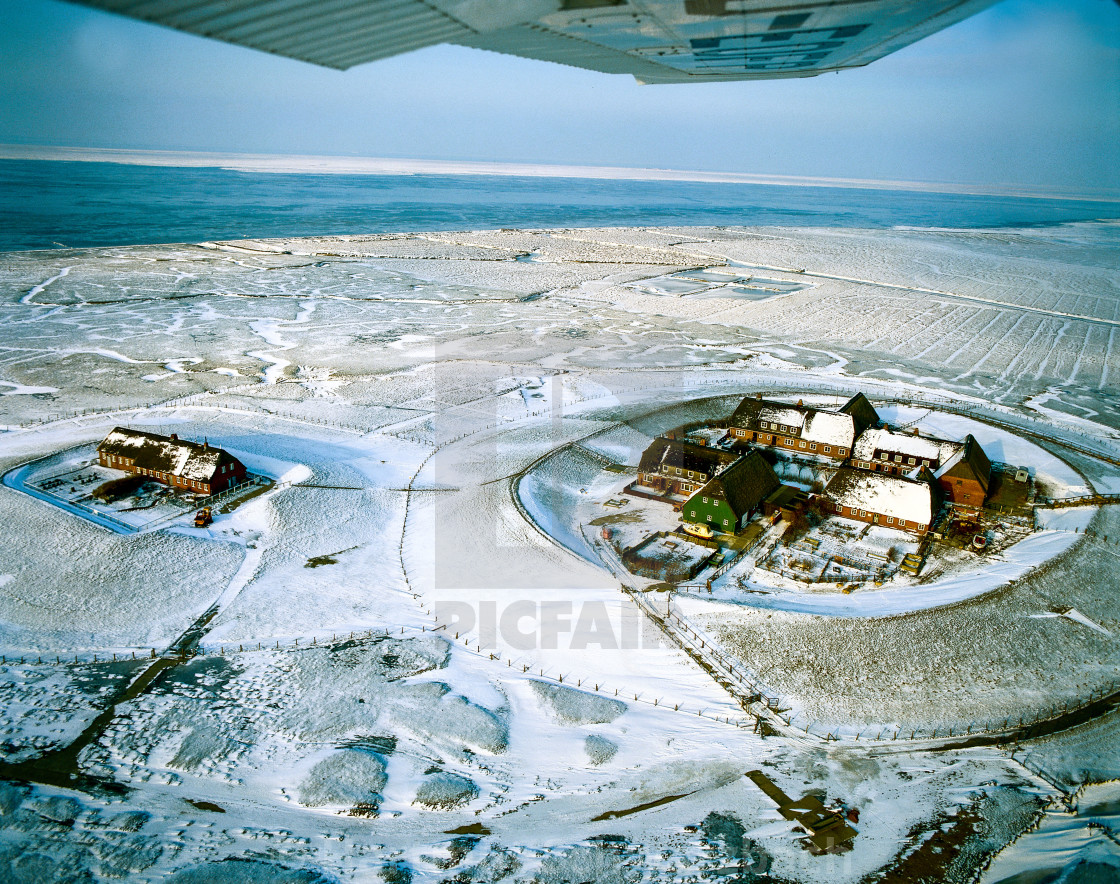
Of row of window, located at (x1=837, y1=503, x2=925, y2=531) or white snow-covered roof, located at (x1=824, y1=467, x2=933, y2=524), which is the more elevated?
white snow-covered roof, located at (x1=824, y1=467, x2=933, y2=524)

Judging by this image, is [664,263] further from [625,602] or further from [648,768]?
[648,768]

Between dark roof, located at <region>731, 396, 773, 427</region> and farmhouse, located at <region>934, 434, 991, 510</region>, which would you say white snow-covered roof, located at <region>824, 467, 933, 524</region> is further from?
dark roof, located at <region>731, 396, 773, 427</region>

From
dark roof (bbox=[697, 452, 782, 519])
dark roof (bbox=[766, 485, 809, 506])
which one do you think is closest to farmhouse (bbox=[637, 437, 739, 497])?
dark roof (bbox=[697, 452, 782, 519])

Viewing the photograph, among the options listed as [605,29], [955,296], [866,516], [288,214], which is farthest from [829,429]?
[288,214]

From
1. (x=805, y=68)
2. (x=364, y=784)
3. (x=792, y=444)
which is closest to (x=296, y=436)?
(x=364, y=784)

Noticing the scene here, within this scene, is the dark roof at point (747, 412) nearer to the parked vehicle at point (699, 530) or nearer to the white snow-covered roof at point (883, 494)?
the white snow-covered roof at point (883, 494)

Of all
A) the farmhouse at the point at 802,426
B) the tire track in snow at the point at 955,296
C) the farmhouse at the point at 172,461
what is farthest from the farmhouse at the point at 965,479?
the tire track in snow at the point at 955,296
